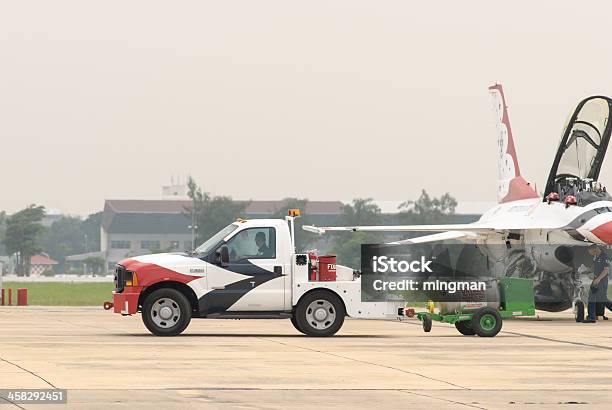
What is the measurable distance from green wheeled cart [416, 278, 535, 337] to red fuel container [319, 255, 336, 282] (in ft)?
7.46

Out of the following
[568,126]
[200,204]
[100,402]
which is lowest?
[100,402]

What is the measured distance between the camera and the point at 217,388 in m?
15.5

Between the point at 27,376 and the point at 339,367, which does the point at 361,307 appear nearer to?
the point at 339,367

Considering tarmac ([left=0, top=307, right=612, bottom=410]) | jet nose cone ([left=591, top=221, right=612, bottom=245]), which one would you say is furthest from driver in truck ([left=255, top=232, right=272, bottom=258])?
jet nose cone ([left=591, top=221, right=612, bottom=245])

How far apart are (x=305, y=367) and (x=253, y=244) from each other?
7431 mm

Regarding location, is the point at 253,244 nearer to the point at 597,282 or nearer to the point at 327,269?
the point at 327,269

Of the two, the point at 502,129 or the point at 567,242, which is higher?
the point at 502,129

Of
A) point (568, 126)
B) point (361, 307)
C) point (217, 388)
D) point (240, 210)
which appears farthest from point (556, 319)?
point (240, 210)

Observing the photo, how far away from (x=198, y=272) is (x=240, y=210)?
5663 inches

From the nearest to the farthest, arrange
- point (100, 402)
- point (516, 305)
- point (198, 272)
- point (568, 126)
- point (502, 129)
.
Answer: point (100, 402), point (198, 272), point (516, 305), point (568, 126), point (502, 129)

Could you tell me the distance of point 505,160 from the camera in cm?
4806

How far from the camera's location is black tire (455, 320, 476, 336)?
26.3 m

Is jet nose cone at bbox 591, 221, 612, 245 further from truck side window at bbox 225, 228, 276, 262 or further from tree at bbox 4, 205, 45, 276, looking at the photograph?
tree at bbox 4, 205, 45, 276

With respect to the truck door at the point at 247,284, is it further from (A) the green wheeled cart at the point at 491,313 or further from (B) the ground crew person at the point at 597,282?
(B) the ground crew person at the point at 597,282
